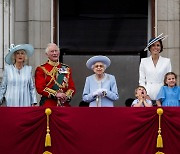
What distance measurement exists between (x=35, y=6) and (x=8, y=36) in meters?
0.76

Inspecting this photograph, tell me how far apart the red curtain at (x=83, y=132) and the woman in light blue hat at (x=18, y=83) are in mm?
720

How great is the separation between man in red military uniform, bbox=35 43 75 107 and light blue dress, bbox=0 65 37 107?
0.21 metres

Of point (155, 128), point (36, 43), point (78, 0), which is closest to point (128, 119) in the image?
point (155, 128)

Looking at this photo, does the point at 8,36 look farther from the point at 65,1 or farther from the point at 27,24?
the point at 65,1

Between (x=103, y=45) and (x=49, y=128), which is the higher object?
(x=103, y=45)

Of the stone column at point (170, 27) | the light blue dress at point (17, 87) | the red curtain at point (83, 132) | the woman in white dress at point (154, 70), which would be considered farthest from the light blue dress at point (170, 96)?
the stone column at point (170, 27)

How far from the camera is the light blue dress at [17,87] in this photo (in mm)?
11656

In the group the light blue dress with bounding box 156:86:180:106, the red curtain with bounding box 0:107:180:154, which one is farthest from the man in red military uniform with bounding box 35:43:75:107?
the light blue dress with bounding box 156:86:180:106

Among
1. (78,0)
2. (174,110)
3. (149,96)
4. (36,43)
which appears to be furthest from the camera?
(78,0)

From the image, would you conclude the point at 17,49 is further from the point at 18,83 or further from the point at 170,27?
the point at 170,27

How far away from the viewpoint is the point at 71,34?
15.1 metres

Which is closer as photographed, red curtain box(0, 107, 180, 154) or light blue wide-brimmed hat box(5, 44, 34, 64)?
red curtain box(0, 107, 180, 154)

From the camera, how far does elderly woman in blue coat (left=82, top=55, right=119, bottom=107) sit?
37.8 feet

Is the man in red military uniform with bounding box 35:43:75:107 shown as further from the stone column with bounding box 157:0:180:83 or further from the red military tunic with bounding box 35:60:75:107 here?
the stone column with bounding box 157:0:180:83
